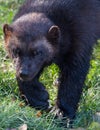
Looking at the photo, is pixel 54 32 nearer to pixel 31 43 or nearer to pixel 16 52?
pixel 31 43

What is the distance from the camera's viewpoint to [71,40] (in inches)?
261

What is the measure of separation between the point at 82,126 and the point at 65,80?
1.93 ft

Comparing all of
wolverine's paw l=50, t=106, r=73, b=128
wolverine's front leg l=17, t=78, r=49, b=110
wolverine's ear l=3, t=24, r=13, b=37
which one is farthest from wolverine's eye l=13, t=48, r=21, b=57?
wolverine's paw l=50, t=106, r=73, b=128

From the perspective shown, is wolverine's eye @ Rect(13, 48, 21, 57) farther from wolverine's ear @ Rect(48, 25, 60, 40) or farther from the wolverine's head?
wolverine's ear @ Rect(48, 25, 60, 40)

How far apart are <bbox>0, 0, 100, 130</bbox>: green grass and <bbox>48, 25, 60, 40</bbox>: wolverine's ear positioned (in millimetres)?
840

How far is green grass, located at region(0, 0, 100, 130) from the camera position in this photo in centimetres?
593

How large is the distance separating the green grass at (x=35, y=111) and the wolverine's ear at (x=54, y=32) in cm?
84

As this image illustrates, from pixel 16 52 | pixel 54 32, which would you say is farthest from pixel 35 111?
pixel 54 32

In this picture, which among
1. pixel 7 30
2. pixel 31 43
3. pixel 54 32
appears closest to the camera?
pixel 31 43

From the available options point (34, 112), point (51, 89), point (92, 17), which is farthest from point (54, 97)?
point (92, 17)

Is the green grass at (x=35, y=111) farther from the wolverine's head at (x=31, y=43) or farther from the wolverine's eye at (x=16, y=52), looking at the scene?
the wolverine's eye at (x=16, y=52)

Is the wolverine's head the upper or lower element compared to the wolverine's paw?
upper

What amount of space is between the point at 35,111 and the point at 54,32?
95cm

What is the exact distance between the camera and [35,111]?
21.3 feet
